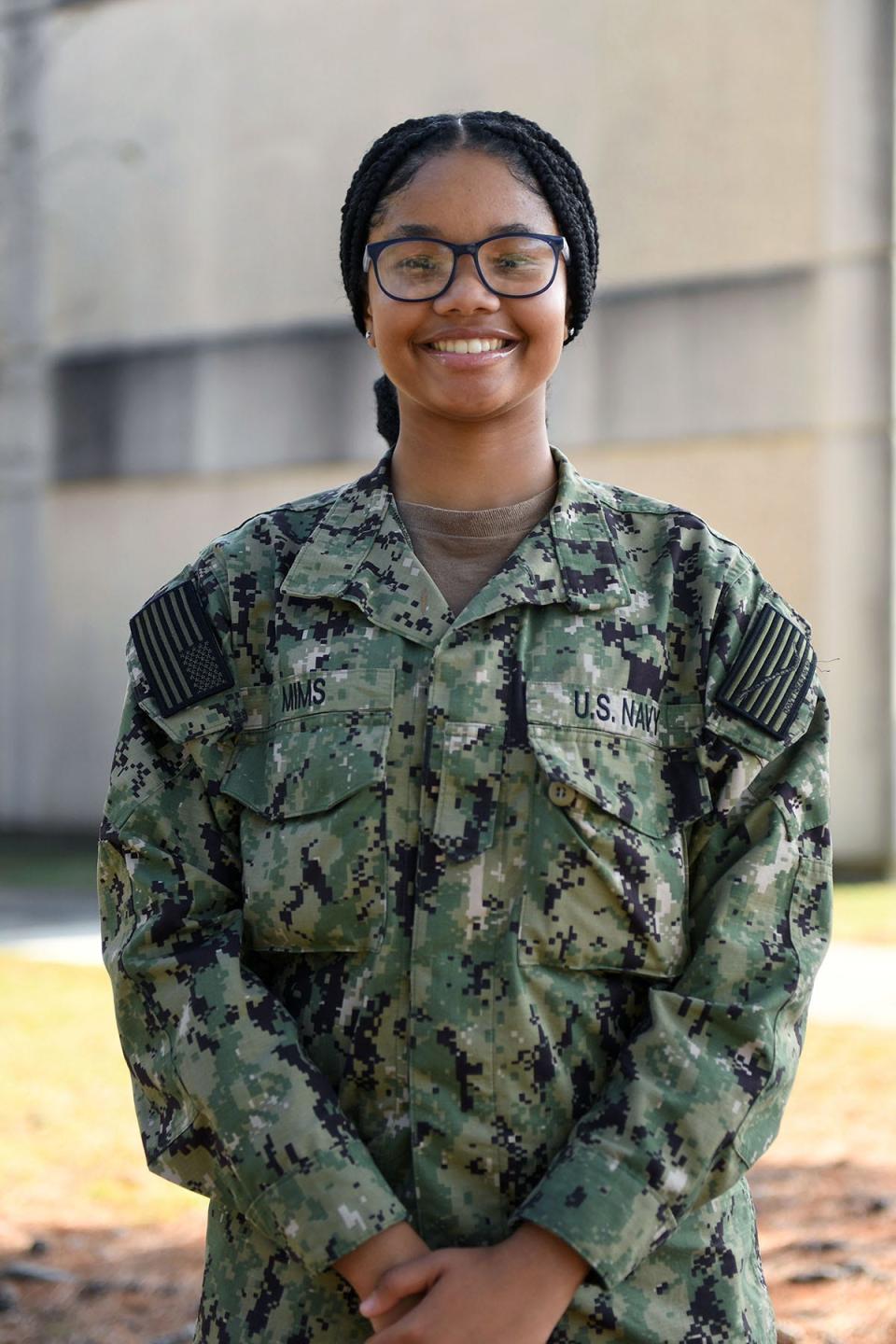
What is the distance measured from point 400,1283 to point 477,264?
1145 mm

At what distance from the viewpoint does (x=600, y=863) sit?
6.15 feet

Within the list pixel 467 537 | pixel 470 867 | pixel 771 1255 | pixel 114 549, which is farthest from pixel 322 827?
pixel 114 549

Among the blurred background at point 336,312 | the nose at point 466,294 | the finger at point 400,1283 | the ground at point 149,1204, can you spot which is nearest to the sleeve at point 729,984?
the finger at point 400,1283

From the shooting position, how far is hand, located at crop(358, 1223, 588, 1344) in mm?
1696

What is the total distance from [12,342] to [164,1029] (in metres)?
11.9

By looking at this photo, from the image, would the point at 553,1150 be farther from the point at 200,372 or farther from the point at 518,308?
the point at 200,372

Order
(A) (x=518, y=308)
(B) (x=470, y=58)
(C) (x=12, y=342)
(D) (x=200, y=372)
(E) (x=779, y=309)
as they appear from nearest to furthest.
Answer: (A) (x=518, y=308)
(E) (x=779, y=309)
(B) (x=470, y=58)
(D) (x=200, y=372)
(C) (x=12, y=342)

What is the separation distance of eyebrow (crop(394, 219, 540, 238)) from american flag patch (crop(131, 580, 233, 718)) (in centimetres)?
50

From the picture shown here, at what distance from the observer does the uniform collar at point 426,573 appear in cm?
197

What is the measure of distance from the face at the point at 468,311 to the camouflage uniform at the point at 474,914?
0.19 metres

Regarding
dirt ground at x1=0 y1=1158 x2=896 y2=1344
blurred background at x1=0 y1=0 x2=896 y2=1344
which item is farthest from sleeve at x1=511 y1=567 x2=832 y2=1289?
blurred background at x1=0 y1=0 x2=896 y2=1344

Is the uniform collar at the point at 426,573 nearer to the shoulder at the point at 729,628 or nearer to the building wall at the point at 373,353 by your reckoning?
the shoulder at the point at 729,628

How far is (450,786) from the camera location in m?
1.91

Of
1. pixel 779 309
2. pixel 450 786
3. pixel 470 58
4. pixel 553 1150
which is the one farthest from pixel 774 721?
pixel 470 58
